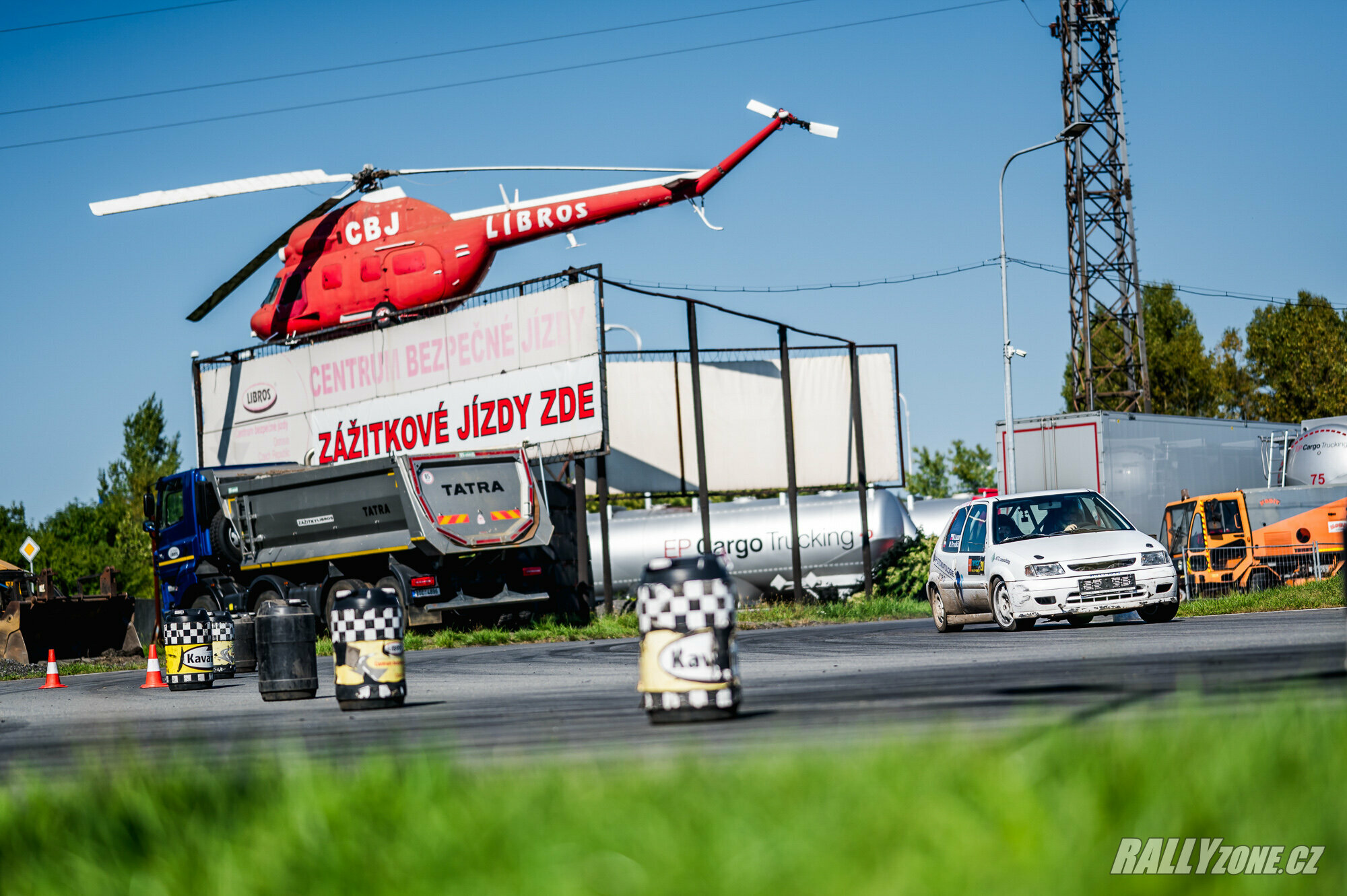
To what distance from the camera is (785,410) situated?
30234mm

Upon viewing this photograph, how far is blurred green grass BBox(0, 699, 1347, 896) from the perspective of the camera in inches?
109

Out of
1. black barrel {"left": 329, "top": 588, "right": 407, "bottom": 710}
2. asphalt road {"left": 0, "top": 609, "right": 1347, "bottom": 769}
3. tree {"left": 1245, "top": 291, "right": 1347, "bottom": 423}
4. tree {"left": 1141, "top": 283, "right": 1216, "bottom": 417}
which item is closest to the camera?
asphalt road {"left": 0, "top": 609, "right": 1347, "bottom": 769}

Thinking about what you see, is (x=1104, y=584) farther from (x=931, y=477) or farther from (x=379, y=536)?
(x=931, y=477)

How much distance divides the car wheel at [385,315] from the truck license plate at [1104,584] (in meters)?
21.3

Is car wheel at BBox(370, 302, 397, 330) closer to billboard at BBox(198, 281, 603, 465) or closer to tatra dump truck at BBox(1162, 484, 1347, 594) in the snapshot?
billboard at BBox(198, 281, 603, 465)

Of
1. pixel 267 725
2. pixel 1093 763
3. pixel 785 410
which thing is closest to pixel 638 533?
pixel 785 410

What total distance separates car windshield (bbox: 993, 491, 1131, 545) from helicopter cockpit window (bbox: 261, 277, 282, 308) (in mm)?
23841

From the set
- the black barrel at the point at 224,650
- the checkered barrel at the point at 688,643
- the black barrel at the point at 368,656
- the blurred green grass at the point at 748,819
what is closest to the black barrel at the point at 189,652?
the black barrel at the point at 224,650

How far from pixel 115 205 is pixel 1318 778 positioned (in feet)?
114

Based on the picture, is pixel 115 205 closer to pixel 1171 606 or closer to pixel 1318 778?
pixel 1171 606

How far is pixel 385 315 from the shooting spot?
106 ft

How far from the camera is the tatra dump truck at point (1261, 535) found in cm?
2377

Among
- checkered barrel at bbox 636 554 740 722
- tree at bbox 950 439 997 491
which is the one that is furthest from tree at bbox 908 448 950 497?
checkered barrel at bbox 636 554 740 722

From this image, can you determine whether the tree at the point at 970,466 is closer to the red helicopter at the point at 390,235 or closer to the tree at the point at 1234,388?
the tree at the point at 1234,388
